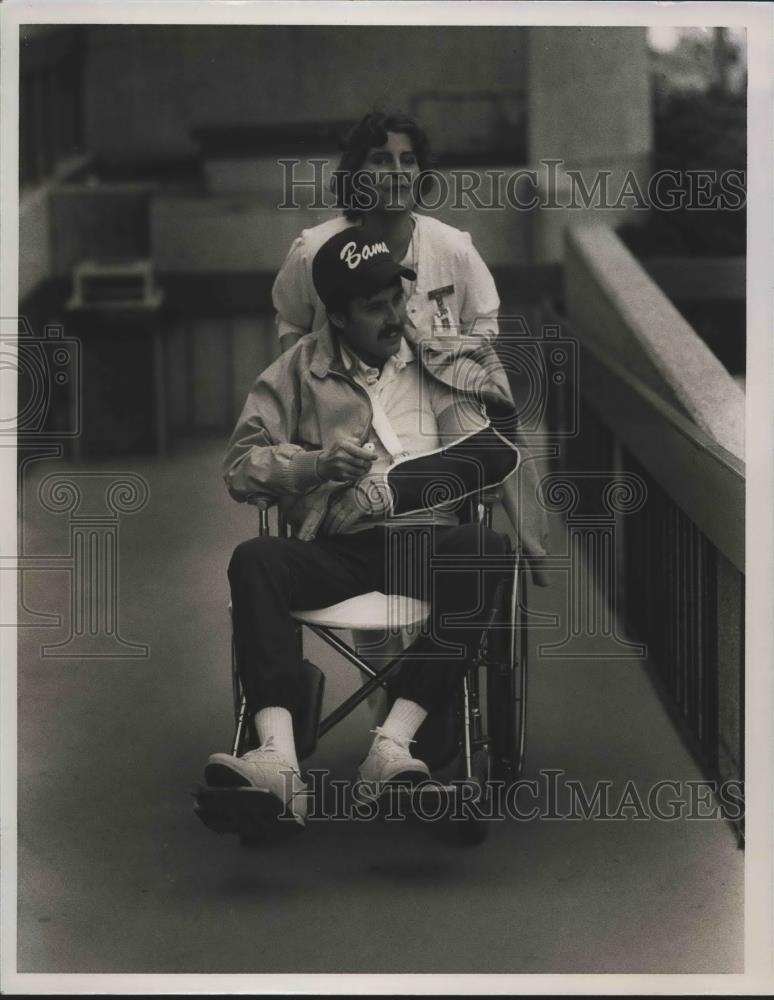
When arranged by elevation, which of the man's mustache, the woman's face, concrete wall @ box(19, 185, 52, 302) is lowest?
the man's mustache

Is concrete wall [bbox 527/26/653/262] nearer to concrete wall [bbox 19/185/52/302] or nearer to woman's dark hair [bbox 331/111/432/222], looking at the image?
woman's dark hair [bbox 331/111/432/222]

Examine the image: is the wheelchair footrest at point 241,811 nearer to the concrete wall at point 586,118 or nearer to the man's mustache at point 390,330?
the man's mustache at point 390,330

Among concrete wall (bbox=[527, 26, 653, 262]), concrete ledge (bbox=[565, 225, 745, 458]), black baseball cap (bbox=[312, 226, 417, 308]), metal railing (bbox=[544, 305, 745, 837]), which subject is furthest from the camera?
concrete wall (bbox=[527, 26, 653, 262])

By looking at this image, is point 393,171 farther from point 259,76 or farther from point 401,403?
point 259,76

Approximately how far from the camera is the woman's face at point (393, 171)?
4.75 meters

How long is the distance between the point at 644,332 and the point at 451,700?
8.19 feet

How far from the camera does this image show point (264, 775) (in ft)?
14.2

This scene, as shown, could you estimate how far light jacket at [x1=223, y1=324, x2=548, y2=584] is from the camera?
454cm

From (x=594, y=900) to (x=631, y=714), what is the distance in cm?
107

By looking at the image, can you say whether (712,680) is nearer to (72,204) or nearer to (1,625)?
(1,625)

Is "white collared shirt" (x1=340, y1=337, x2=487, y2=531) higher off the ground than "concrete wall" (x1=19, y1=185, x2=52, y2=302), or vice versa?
"concrete wall" (x1=19, y1=185, x2=52, y2=302)

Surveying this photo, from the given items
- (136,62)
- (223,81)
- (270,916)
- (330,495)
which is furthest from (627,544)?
(223,81)

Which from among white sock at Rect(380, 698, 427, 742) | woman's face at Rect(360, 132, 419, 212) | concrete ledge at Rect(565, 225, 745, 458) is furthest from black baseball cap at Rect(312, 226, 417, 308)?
concrete ledge at Rect(565, 225, 745, 458)

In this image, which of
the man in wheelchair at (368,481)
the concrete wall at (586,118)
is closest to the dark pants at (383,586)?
the man in wheelchair at (368,481)
